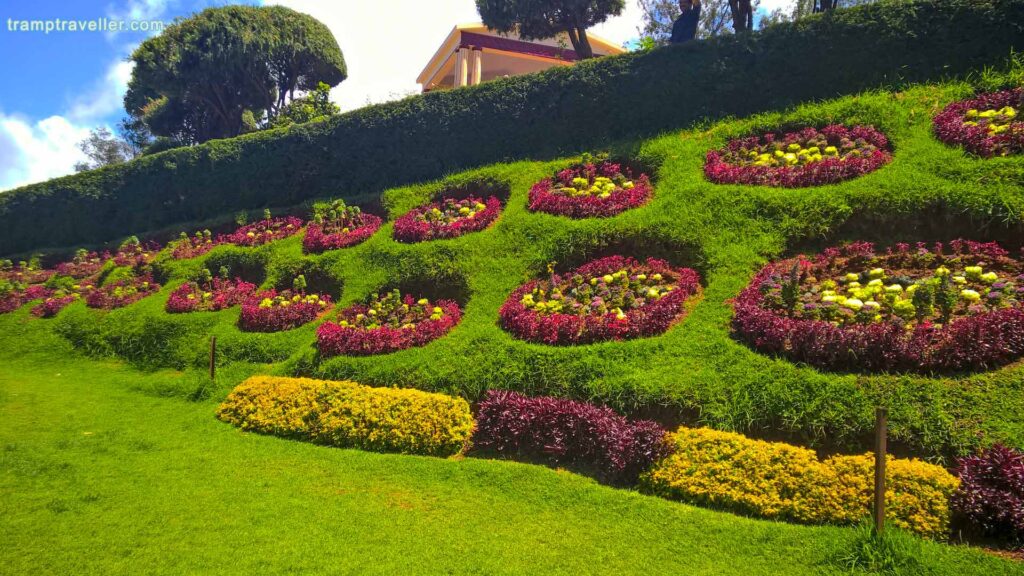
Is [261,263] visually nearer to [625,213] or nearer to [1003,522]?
[625,213]

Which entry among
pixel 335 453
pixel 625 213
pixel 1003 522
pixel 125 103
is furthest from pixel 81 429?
pixel 125 103

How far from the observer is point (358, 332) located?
10.2 meters

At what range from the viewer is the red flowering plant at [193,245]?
16.0 meters

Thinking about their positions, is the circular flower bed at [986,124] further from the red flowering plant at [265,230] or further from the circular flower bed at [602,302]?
the red flowering plant at [265,230]

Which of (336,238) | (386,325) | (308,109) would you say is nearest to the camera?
(386,325)

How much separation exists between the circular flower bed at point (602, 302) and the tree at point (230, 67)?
19413 mm

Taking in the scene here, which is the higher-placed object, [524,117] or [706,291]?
[524,117]

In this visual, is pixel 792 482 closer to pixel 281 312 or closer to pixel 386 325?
pixel 386 325

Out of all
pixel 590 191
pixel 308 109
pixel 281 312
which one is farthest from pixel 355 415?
pixel 308 109

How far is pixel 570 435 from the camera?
7.00 meters

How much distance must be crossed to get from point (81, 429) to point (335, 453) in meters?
3.59

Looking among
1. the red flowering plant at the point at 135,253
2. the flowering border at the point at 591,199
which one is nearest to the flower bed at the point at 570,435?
the flowering border at the point at 591,199

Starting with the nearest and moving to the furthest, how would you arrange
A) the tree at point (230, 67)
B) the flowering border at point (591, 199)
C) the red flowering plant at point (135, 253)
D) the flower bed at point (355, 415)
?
the flower bed at point (355, 415) → the flowering border at point (591, 199) → the red flowering plant at point (135, 253) → the tree at point (230, 67)

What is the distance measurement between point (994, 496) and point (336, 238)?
1204 cm
